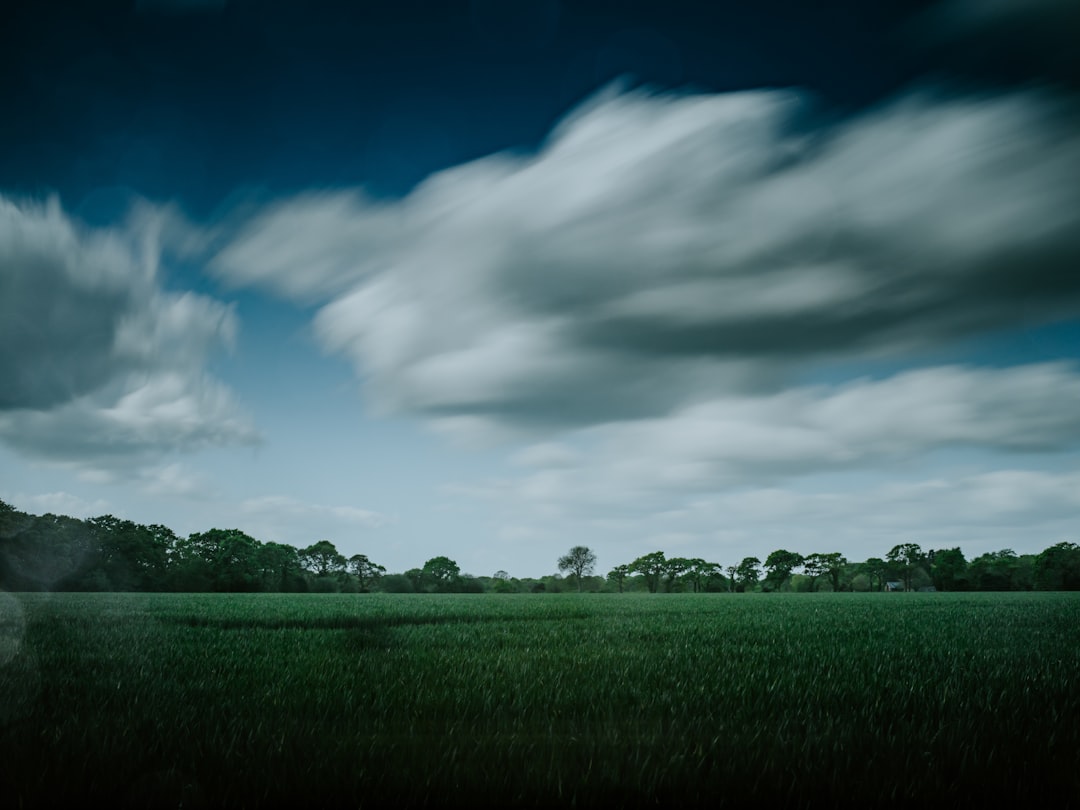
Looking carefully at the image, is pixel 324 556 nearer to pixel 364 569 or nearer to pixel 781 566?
pixel 364 569

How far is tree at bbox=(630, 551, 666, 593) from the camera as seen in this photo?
5984 inches

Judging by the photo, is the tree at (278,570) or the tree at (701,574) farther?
the tree at (701,574)

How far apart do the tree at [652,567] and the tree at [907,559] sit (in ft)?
177

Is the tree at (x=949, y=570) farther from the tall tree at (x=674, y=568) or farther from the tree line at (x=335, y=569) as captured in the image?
the tall tree at (x=674, y=568)

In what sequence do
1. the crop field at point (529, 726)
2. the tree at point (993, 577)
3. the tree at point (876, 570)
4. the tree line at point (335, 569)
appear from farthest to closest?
1. the tree at point (876, 570)
2. the tree at point (993, 577)
3. the tree line at point (335, 569)
4. the crop field at point (529, 726)

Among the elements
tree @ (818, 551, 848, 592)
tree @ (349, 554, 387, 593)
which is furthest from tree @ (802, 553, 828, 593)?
tree @ (349, 554, 387, 593)

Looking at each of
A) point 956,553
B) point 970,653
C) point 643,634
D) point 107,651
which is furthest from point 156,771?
point 956,553

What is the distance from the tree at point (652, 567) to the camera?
15200 centimetres

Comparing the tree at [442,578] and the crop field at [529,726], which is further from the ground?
the crop field at [529,726]

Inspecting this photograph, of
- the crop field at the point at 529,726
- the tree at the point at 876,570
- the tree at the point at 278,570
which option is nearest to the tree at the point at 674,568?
the tree at the point at 876,570

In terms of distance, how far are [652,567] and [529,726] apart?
6089 inches

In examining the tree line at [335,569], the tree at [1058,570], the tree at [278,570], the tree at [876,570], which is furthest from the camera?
the tree at [876,570]

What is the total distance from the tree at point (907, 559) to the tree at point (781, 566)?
2092cm

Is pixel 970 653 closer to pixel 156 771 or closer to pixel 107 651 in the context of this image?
pixel 156 771
